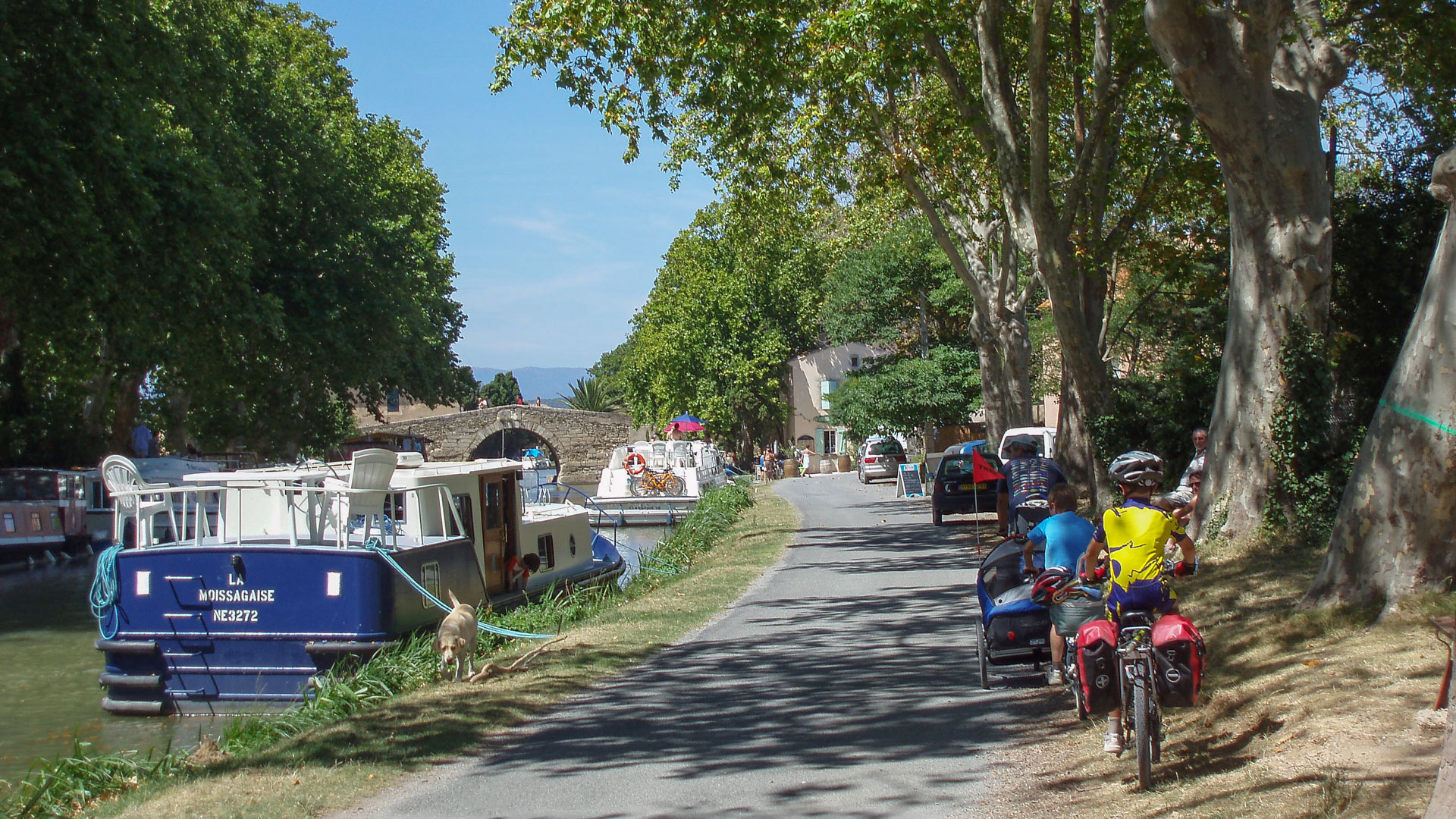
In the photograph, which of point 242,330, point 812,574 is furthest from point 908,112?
point 242,330

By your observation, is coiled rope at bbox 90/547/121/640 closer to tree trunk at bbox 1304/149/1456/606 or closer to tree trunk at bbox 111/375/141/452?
tree trunk at bbox 1304/149/1456/606

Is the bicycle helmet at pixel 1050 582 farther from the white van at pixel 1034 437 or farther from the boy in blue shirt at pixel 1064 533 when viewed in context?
the white van at pixel 1034 437

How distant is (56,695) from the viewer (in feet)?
48.3

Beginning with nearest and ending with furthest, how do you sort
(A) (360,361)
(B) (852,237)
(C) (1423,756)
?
(C) (1423,756), (B) (852,237), (A) (360,361)

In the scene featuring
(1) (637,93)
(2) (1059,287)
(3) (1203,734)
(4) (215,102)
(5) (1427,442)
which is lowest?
(3) (1203,734)

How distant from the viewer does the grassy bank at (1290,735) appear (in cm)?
531

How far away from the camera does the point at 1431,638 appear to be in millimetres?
7398

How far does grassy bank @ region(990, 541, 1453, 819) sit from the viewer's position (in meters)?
5.31

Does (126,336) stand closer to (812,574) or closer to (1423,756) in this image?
(812,574)

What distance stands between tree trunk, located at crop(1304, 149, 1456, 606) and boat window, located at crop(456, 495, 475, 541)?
1136 cm

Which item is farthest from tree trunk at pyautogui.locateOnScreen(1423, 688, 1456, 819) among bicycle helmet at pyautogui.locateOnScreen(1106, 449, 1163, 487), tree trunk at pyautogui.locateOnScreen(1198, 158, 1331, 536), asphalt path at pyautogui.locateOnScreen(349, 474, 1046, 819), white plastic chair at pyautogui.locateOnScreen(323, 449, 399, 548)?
white plastic chair at pyautogui.locateOnScreen(323, 449, 399, 548)

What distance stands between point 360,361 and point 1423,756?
3061 centimetres

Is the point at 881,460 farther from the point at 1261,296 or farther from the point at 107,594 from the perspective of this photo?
the point at 107,594

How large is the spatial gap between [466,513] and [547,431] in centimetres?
6222
